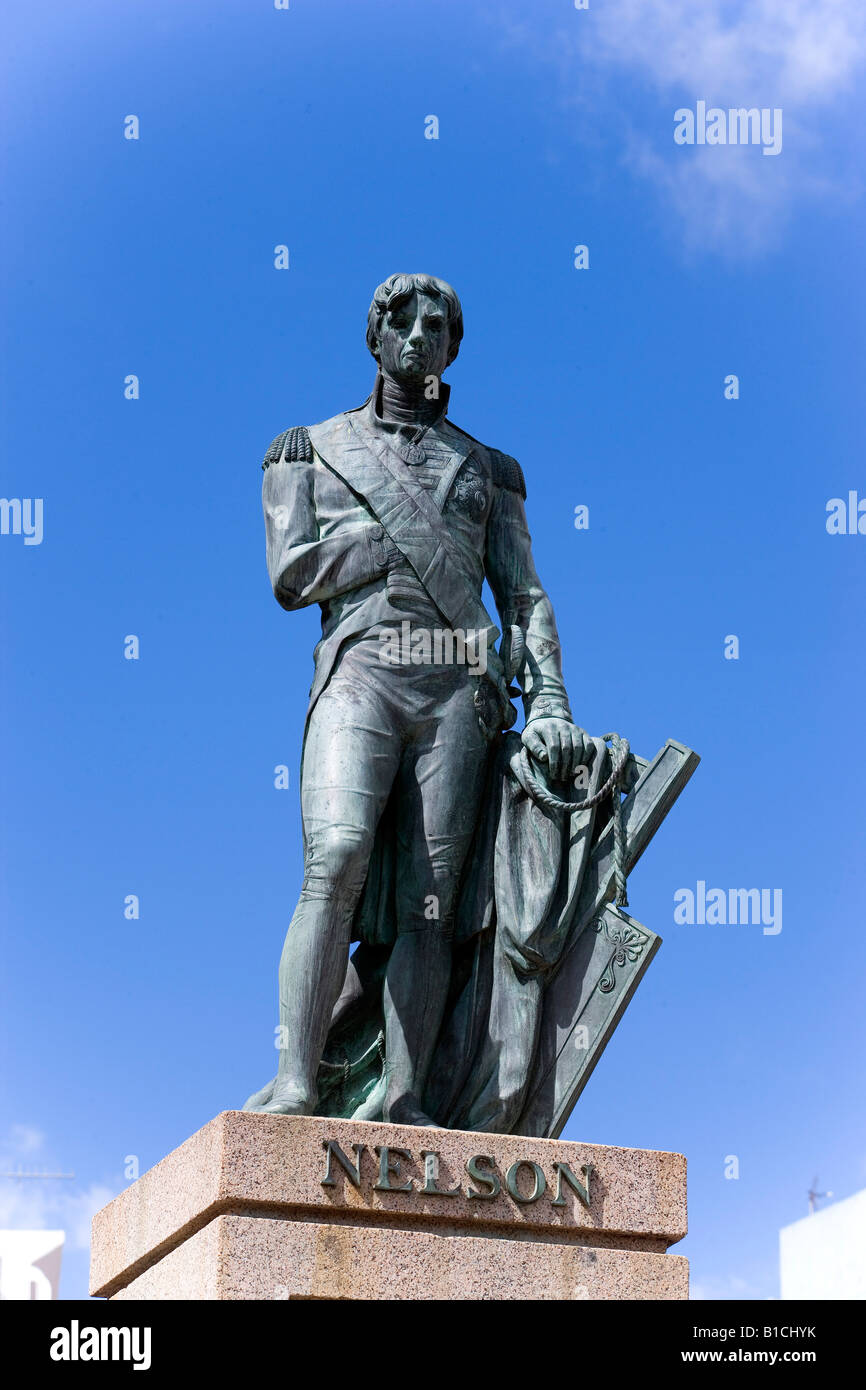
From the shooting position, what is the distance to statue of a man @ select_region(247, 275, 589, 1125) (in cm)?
837

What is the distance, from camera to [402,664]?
8.92m

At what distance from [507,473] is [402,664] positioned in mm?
1447

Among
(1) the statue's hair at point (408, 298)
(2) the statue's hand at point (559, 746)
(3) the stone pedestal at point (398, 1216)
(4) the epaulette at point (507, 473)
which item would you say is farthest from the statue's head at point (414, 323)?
(3) the stone pedestal at point (398, 1216)

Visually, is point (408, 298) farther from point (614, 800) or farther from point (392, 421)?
point (614, 800)

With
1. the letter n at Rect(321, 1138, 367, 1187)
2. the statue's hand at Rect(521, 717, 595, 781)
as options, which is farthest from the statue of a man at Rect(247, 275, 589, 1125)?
the letter n at Rect(321, 1138, 367, 1187)

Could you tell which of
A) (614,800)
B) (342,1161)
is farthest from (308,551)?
(342,1161)

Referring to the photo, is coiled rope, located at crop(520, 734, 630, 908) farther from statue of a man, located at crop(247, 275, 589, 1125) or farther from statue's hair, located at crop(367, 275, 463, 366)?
statue's hair, located at crop(367, 275, 463, 366)

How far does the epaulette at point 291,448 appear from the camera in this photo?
939cm
